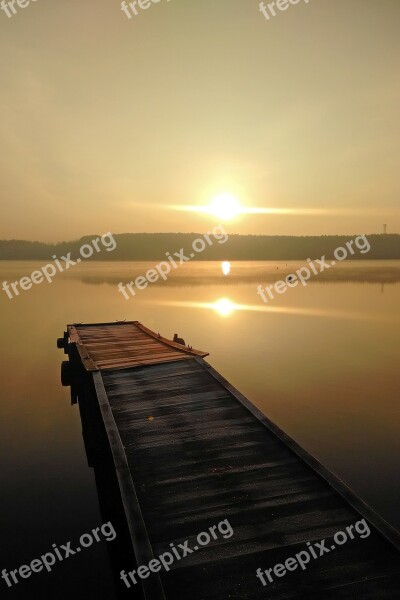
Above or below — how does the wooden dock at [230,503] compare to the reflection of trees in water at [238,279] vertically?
below

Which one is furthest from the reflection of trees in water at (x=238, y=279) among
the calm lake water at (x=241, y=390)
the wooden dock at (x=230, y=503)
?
the wooden dock at (x=230, y=503)

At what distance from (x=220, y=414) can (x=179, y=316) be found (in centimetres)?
3217

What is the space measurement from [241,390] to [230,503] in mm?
11896

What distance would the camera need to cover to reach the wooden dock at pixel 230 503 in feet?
15.8

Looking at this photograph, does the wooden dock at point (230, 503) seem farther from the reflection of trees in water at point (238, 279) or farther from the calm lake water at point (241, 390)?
the reflection of trees in water at point (238, 279)

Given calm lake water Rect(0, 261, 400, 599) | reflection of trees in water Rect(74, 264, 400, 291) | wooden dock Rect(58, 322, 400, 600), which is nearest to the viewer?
wooden dock Rect(58, 322, 400, 600)

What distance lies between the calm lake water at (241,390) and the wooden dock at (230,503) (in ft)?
7.23

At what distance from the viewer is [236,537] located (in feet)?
17.9

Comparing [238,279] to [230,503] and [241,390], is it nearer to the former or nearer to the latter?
[241,390]

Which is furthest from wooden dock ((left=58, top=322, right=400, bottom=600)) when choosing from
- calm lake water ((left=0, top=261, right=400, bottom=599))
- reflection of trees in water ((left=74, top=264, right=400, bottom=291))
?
reflection of trees in water ((left=74, top=264, right=400, bottom=291))

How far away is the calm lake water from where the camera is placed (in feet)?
28.0

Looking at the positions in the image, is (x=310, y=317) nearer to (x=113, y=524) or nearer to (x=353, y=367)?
(x=353, y=367)

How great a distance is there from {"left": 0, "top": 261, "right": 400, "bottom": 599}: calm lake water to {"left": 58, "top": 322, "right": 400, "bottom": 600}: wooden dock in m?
2.20

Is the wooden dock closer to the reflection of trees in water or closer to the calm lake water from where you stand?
the calm lake water
